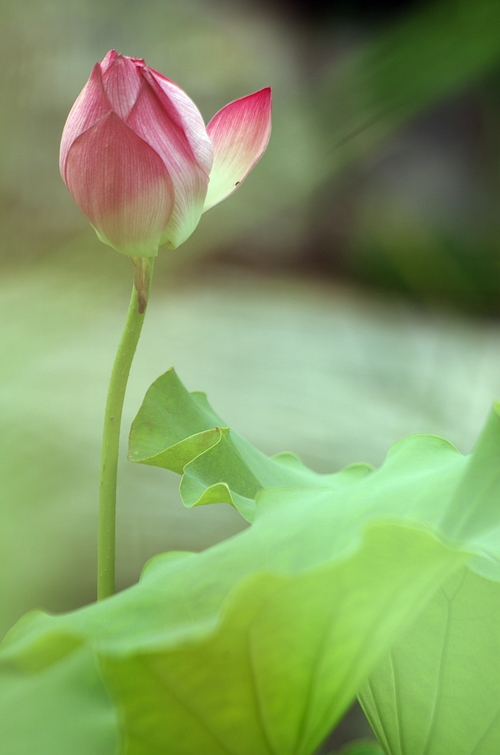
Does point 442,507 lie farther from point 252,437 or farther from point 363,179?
point 363,179

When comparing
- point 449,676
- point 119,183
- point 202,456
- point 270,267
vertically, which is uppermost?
point 270,267

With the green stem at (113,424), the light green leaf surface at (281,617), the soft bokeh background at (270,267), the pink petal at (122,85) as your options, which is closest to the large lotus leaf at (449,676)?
the light green leaf surface at (281,617)

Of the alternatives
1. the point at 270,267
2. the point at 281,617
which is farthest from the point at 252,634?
the point at 270,267

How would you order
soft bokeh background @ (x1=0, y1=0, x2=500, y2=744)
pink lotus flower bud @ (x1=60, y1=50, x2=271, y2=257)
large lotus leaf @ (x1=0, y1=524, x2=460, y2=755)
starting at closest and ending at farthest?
large lotus leaf @ (x1=0, y1=524, x2=460, y2=755), pink lotus flower bud @ (x1=60, y1=50, x2=271, y2=257), soft bokeh background @ (x1=0, y1=0, x2=500, y2=744)

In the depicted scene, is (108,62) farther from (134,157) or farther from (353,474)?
(353,474)

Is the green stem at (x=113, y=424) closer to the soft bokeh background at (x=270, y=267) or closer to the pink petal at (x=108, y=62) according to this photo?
the pink petal at (x=108, y=62)

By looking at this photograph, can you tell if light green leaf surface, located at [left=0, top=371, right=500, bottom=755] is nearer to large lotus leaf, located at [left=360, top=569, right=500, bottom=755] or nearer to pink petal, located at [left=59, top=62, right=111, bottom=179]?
large lotus leaf, located at [left=360, top=569, right=500, bottom=755]

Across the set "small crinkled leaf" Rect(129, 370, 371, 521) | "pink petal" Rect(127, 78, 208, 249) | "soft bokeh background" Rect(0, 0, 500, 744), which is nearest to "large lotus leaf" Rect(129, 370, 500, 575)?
"small crinkled leaf" Rect(129, 370, 371, 521)
